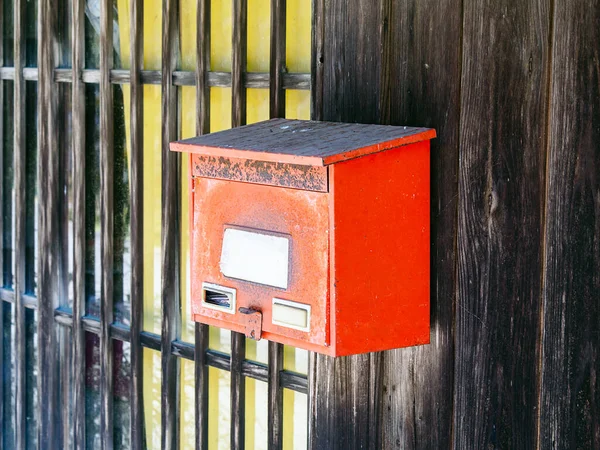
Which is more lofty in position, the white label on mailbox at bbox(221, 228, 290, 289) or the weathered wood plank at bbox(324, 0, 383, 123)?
the weathered wood plank at bbox(324, 0, 383, 123)

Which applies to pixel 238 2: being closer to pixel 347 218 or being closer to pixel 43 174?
pixel 347 218

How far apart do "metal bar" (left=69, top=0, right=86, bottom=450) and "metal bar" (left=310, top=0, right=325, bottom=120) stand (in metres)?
1.08

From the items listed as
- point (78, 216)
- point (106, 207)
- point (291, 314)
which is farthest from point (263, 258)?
point (78, 216)

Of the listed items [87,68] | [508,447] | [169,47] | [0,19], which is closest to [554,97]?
[508,447]

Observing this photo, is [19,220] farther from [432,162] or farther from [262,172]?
[432,162]

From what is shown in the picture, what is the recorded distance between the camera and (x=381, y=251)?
194cm

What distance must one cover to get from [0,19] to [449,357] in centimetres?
229

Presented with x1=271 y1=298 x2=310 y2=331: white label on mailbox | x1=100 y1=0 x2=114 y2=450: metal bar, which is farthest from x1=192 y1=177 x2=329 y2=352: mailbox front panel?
x1=100 y1=0 x2=114 y2=450: metal bar

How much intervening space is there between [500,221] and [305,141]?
444 mm

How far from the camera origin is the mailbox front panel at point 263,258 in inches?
74.0

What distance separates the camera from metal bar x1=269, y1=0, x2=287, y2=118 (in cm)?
242

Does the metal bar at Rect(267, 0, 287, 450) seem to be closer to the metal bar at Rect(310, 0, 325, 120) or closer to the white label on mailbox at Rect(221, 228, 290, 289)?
the metal bar at Rect(310, 0, 325, 120)

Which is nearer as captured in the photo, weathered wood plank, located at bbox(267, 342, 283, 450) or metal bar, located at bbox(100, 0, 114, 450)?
weathered wood plank, located at bbox(267, 342, 283, 450)

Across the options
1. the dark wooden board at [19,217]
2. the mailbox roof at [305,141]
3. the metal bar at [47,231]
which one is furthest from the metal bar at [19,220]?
the mailbox roof at [305,141]
